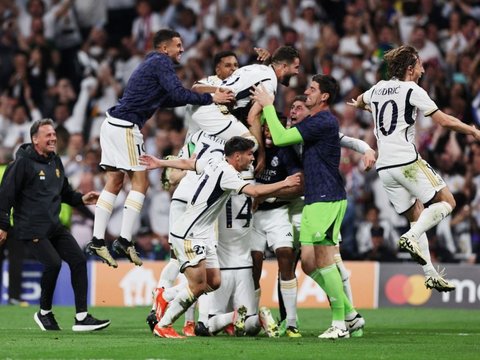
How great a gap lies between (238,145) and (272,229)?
166cm

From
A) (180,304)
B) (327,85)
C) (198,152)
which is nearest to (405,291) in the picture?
(198,152)

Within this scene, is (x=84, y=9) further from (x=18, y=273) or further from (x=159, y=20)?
(x=18, y=273)

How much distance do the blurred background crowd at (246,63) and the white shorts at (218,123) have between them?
669 cm

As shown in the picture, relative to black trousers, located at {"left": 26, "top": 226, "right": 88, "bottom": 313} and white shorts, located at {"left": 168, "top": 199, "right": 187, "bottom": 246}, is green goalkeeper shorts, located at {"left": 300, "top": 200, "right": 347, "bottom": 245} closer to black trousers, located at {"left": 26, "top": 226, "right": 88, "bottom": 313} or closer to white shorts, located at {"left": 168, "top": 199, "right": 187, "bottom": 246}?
white shorts, located at {"left": 168, "top": 199, "right": 187, "bottom": 246}

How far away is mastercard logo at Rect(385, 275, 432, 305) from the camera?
19.5 meters

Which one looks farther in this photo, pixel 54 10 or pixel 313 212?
pixel 54 10

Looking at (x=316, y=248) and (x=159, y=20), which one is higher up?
(x=159, y=20)

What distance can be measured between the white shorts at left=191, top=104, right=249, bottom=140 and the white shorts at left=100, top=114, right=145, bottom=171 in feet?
2.59

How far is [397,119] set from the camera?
42.3ft

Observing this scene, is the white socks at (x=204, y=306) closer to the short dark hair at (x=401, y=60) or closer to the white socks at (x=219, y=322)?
the white socks at (x=219, y=322)

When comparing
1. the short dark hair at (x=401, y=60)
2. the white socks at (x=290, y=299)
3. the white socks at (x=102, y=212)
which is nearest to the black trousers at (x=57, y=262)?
the white socks at (x=102, y=212)

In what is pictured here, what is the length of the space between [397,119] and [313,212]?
1.57 metres

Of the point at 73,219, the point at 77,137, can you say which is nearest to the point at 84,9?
the point at 77,137

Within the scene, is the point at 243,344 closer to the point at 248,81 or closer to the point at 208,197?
the point at 208,197
